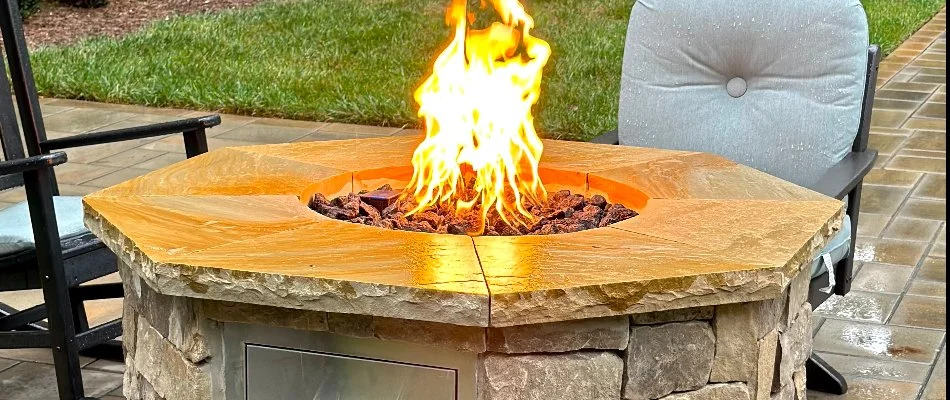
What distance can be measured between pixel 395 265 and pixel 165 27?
7.12m

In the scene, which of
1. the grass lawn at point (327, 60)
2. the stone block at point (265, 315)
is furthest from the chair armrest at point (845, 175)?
the grass lawn at point (327, 60)

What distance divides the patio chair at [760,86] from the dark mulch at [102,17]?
621cm

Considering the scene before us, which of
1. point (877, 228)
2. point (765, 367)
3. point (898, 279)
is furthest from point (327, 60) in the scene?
point (765, 367)

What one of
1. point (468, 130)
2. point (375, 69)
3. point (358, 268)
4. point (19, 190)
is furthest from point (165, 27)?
point (358, 268)

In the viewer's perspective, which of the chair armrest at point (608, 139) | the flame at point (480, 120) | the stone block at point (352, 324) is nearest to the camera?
the stone block at point (352, 324)

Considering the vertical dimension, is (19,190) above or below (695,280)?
below

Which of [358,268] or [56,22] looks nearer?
[358,268]

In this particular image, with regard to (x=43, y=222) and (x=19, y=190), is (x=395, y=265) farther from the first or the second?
(x=19, y=190)

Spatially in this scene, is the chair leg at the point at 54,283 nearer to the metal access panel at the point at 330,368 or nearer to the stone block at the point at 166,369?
the stone block at the point at 166,369

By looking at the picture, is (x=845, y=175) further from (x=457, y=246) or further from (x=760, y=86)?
(x=457, y=246)

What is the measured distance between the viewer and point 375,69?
7.25 meters

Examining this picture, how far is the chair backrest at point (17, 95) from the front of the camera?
129 inches

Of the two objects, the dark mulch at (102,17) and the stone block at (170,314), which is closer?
the stone block at (170,314)

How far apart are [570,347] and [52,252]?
1352 millimetres
